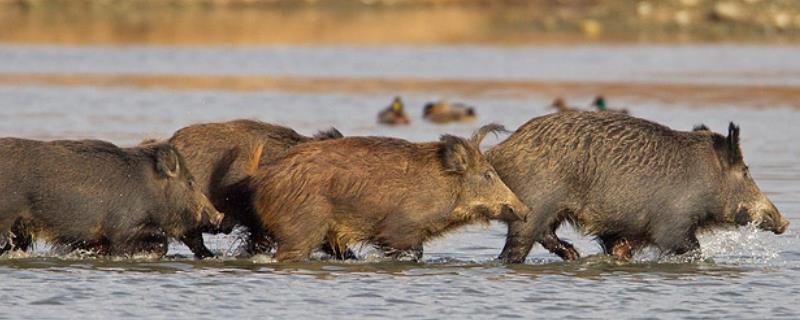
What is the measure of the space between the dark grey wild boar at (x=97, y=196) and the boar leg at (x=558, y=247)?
7.12ft

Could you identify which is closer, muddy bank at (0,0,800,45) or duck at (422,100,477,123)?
duck at (422,100,477,123)

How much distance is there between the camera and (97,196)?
37.2ft

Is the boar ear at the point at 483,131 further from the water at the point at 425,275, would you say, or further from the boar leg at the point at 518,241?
the water at the point at 425,275

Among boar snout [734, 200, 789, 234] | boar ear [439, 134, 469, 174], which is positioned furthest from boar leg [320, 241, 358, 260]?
boar snout [734, 200, 789, 234]

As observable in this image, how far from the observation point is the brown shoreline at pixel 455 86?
A: 28.7m

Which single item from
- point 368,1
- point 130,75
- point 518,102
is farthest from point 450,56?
point 368,1

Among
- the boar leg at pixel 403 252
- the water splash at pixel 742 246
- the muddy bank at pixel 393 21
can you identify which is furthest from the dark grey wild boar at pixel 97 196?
the muddy bank at pixel 393 21

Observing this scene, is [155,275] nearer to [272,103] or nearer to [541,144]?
[541,144]

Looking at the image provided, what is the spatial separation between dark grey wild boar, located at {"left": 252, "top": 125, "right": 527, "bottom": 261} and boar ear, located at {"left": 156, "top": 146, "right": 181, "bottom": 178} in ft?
1.74

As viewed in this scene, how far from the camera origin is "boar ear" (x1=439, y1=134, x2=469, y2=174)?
11.5 m

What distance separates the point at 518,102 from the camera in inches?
1098

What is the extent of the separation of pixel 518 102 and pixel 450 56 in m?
13.0

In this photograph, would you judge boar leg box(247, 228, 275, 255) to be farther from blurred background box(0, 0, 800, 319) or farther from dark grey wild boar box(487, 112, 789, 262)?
dark grey wild boar box(487, 112, 789, 262)

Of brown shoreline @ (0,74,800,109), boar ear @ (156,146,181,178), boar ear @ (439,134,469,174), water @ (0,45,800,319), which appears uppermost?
brown shoreline @ (0,74,800,109)
